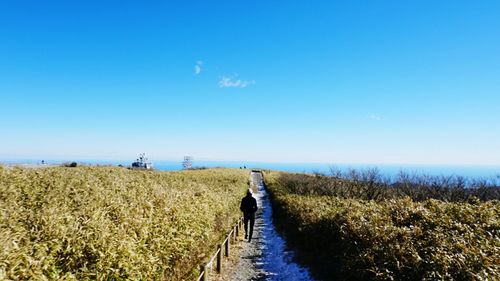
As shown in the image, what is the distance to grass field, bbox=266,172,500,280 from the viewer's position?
23.3 feet

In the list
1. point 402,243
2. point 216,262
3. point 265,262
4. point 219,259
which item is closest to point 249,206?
point 265,262

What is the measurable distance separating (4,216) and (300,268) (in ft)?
32.8

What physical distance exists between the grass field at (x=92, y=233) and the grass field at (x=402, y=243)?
16.6 ft

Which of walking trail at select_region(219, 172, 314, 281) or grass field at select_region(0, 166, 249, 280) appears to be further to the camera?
walking trail at select_region(219, 172, 314, 281)

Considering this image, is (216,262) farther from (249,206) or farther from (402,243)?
(402,243)

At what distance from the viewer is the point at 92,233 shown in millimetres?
5855

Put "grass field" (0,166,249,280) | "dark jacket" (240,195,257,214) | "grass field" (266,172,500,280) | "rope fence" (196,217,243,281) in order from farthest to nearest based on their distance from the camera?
"dark jacket" (240,195,257,214), "rope fence" (196,217,243,281), "grass field" (266,172,500,280), "grass field" (0,166,249,280)

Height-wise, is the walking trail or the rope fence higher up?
the rope fence

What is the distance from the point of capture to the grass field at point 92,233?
477cm

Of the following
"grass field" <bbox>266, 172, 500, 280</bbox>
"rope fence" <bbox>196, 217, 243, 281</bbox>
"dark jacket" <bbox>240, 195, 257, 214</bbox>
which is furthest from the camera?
"dark jacket" <bbox>240, 195, 257, 214</bbox>

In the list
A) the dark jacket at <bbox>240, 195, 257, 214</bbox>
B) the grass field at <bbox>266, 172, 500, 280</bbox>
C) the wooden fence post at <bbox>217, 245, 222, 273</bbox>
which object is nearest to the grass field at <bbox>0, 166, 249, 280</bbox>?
the wooden fence post at <bbox>217, 245, 222, 273</bbox>

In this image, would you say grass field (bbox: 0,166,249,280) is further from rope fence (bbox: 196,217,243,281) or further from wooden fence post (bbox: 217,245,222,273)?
wooden fence post (bbox: 217,245,222,273)

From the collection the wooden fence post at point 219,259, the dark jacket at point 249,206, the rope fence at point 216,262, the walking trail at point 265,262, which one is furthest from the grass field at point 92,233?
the dark jacket at point 249,206

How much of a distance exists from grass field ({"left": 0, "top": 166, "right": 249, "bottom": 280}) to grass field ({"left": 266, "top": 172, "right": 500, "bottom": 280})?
507 centimetres
